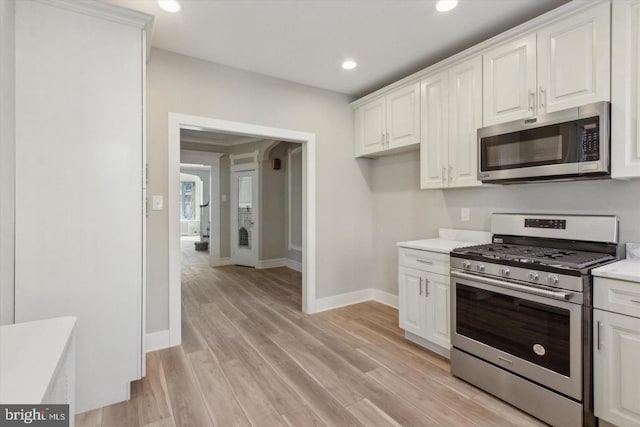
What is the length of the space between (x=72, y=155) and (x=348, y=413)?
89.3 inches

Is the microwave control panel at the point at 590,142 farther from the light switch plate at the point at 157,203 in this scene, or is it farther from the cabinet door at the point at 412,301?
the light switch plate at the point at 157,203

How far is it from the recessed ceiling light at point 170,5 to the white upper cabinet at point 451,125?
2.15m

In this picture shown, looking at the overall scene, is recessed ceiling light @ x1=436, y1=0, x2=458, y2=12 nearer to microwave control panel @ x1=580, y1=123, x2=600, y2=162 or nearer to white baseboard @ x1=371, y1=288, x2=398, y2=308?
microwave control panel @ x1=580, y1=123, x2=600, y2=162

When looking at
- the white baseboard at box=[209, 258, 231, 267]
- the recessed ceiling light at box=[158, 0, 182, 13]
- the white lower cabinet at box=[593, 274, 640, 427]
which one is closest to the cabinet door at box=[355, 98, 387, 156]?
the recessed ceiling light at box=[158, 0, 182, 13]

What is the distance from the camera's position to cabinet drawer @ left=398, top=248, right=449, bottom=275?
2.48m

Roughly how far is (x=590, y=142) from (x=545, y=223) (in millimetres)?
664

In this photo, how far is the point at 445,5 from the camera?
2.17m


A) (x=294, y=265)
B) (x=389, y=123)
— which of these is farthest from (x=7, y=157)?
(x=294, y=265)

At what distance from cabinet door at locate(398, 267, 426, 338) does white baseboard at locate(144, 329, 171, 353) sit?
2128mm

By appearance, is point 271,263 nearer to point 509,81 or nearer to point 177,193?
point 177,193

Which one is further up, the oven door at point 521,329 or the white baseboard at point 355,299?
the oven door at point 521,329

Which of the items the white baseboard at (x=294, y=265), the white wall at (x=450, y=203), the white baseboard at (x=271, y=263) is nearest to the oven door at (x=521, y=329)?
the white wall at (x=450, y=203)

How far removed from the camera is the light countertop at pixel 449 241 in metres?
2.61

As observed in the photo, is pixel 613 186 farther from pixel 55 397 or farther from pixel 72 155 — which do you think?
pixel 72 155
